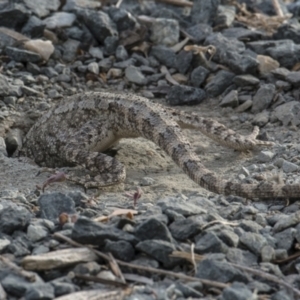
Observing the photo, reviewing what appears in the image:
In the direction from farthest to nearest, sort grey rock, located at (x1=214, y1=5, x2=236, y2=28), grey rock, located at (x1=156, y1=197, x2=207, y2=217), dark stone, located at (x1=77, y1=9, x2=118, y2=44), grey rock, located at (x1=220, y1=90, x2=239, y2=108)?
grey rock, located at (x1=214, y1=5, x2=236, y2=28) < dark stone, located at (x1=77, y1=9, x2=118, y2=44) < grey rock, located at (x1=220, y1=90, x2=239, y2=108) < grey rock, located at (x1=156, y1=197, x2=207, y2=217)

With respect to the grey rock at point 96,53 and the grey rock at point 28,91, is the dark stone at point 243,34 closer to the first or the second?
the grey rock at point 96,53

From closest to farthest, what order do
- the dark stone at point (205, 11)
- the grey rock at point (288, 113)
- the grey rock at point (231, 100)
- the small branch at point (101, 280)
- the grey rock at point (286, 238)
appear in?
the small branch at point (101, 280) → the grey rock at point (286, 238) → the grey rock at point (288, 113) → the grey rock at point (231, 100) → the dark stone at point (205, 11)

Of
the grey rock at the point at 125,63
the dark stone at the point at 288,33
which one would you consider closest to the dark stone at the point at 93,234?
the grey rock at the point at 125,63

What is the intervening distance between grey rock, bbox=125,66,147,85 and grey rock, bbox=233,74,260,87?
125 cm

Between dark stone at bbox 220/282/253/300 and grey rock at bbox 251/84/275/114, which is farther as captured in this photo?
grey rock at bbox 251/84/275/114

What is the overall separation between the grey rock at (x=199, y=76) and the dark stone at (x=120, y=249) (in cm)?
508

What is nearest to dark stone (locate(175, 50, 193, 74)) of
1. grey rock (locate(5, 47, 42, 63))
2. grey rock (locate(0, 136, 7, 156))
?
grey rock (locate(5, 47, 42, 63))

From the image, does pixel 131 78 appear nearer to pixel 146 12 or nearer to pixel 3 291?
pixel 146 12

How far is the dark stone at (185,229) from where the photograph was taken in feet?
18.2

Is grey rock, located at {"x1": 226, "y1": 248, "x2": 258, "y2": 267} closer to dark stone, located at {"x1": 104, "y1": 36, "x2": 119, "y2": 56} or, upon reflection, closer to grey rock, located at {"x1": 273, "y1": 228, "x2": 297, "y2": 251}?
grey rock, located at {"x1": 273, "y1": 228, "x2": 297, "y2": 251}

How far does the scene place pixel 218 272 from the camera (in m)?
5.12

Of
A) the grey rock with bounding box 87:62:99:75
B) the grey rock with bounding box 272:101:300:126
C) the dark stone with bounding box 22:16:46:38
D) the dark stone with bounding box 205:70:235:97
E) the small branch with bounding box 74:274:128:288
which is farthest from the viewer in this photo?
the dark stone with bounding box 22:16:46:38

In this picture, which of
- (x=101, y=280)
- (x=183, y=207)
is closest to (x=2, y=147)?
(x=183, y=207)

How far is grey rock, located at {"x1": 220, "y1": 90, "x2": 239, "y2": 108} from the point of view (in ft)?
31.8
